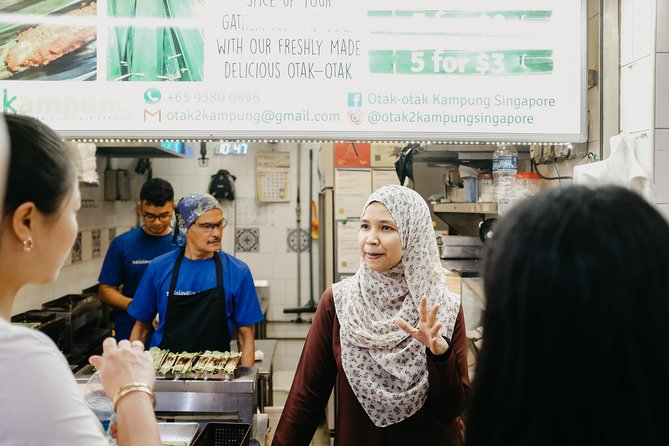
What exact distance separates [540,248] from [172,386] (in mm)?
1624

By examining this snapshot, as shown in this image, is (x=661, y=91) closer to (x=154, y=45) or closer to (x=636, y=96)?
(x=636, y=96)

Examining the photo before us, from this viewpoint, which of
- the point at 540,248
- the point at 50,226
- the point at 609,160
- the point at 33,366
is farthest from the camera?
the point at 609,160

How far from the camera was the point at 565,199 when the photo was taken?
77 cm

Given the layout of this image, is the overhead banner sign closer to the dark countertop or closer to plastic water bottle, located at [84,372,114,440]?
plastic water bottle, located at [84,372,114,440]

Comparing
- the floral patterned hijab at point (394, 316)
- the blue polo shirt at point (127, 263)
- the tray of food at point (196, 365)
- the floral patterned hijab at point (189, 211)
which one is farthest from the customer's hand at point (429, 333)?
the blue polo shirt at point (127, 263)

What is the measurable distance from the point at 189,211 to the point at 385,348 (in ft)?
4.97

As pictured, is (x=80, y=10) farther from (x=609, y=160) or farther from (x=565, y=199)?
(x=609, y=160)

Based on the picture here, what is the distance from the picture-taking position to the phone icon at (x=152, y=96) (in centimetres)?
170

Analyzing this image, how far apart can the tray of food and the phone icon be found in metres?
1.00

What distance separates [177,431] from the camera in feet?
5.88

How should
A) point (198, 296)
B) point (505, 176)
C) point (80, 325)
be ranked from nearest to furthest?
1. point (505, 176)
2. point (198, 296)
3. point (80, 325)

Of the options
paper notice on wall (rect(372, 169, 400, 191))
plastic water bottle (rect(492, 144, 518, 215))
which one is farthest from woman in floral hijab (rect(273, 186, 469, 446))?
paper notice on wall (rect(372, 169, 400, 191))

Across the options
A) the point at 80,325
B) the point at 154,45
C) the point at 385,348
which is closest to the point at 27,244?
the point at 154,45

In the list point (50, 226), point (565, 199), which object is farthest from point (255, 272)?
point (565, 199)
